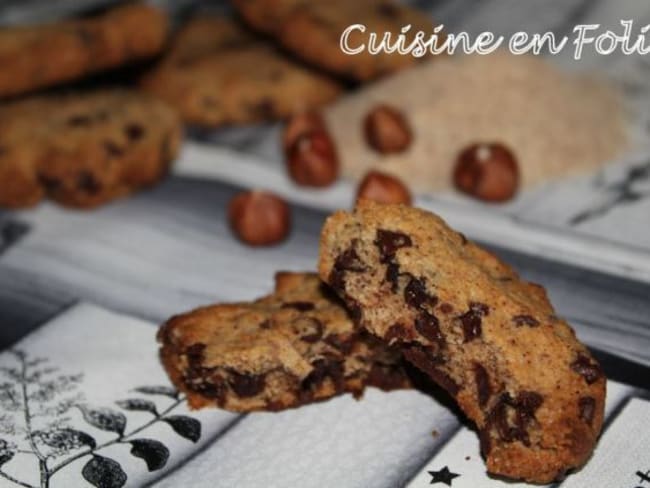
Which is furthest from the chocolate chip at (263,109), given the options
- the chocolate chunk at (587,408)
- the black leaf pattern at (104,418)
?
the chocolate chunk at (587,408)

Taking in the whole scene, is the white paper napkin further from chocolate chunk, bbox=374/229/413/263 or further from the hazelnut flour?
the hazelnut flour

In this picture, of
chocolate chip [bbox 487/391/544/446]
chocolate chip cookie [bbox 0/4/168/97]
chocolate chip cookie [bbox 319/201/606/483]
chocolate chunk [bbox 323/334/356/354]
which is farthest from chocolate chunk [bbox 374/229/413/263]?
chocolate chip cookie [bbox 0/4/168/97]

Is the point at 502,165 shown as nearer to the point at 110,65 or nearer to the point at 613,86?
the point at 613,86

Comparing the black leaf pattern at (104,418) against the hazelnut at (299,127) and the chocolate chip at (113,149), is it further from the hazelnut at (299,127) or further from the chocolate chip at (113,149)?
the hazelnut at (299,127)

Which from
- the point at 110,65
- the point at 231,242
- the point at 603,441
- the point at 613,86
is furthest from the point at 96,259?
the point at 613,86

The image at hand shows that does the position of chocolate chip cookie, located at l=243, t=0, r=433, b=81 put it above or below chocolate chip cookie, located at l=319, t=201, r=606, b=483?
above

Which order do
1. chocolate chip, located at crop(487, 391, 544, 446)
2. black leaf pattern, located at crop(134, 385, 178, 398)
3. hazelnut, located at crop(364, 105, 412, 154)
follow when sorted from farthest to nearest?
hazelnut, located at crop(364, 105, 412, 154) → black leaf pattern, located at crop(134, 385, 178, 398) → chocolate chip, located at crop(487, 391, 544, 446)

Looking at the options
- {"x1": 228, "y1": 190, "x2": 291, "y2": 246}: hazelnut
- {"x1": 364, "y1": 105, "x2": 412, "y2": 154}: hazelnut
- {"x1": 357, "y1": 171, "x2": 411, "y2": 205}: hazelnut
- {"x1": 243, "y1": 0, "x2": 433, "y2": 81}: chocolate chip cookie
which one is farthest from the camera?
{"x1": 243, "y1": 0, "x2": 433, "y2": 81}: chocolate chip cookie
